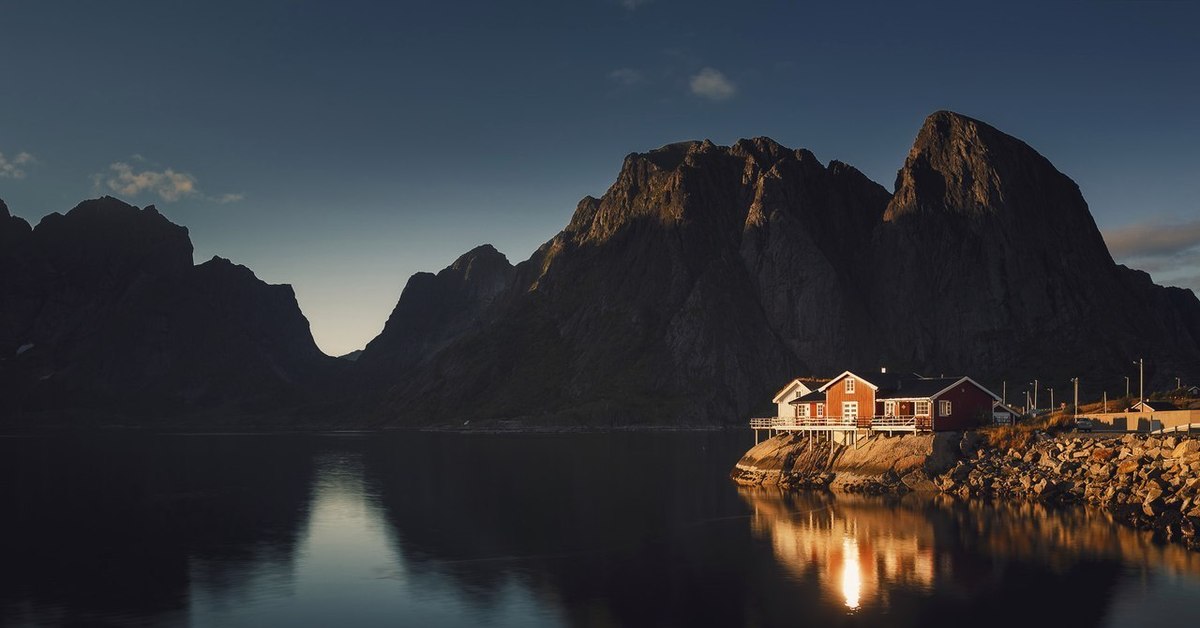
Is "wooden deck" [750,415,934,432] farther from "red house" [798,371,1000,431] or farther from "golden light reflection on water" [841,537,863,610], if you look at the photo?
"golden light reflection on water" [841,537,863,610]

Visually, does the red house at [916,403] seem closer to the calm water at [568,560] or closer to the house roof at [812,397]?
the house roof at [812,397]

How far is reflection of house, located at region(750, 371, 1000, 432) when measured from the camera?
87188 mm

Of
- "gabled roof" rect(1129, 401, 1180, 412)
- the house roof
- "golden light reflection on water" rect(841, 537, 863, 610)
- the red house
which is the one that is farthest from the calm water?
"gabled roof" rect(1129, 401, 1180, 412)

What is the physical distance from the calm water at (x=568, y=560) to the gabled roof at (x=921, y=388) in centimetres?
1359

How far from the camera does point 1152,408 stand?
3553 inches

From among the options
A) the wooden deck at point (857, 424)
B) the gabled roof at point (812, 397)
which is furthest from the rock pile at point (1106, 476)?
the gabled roof at point (812, 397)

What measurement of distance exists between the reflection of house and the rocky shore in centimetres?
189

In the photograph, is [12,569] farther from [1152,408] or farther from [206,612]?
[1152,408]

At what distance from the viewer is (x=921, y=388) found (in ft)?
294

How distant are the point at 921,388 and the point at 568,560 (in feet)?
145

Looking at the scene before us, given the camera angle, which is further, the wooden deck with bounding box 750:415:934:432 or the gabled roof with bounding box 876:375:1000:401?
the gabled roof with bounding box 876:375:1000:401

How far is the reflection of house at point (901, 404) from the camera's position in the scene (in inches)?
3433

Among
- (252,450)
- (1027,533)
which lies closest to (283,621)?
(1027,533)

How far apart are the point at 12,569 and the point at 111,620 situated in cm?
1858
